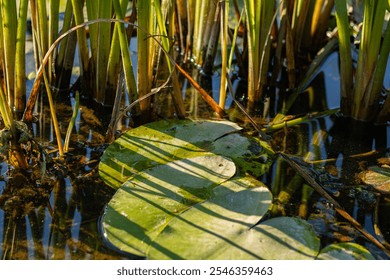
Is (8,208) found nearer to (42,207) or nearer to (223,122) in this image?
(42,207)

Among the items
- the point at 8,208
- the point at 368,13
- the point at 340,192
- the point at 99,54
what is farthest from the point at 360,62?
the point at 8,208

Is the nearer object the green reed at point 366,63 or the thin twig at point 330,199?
the thin twig at point 330,199

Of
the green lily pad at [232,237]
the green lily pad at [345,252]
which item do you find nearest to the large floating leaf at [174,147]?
the green lily pad at [232,237]

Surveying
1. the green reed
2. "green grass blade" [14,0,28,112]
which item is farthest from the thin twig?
"green grass blade" [14,0,28,112]

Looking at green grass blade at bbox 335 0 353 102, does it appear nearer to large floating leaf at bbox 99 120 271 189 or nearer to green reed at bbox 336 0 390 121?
green reed at bbox 336 0 390 121

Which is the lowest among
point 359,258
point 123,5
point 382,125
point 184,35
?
point 359,258

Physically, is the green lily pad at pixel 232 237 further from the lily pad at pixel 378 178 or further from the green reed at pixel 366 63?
the green reed at pixel 366 63

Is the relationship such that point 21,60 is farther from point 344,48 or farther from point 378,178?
point 378,178
